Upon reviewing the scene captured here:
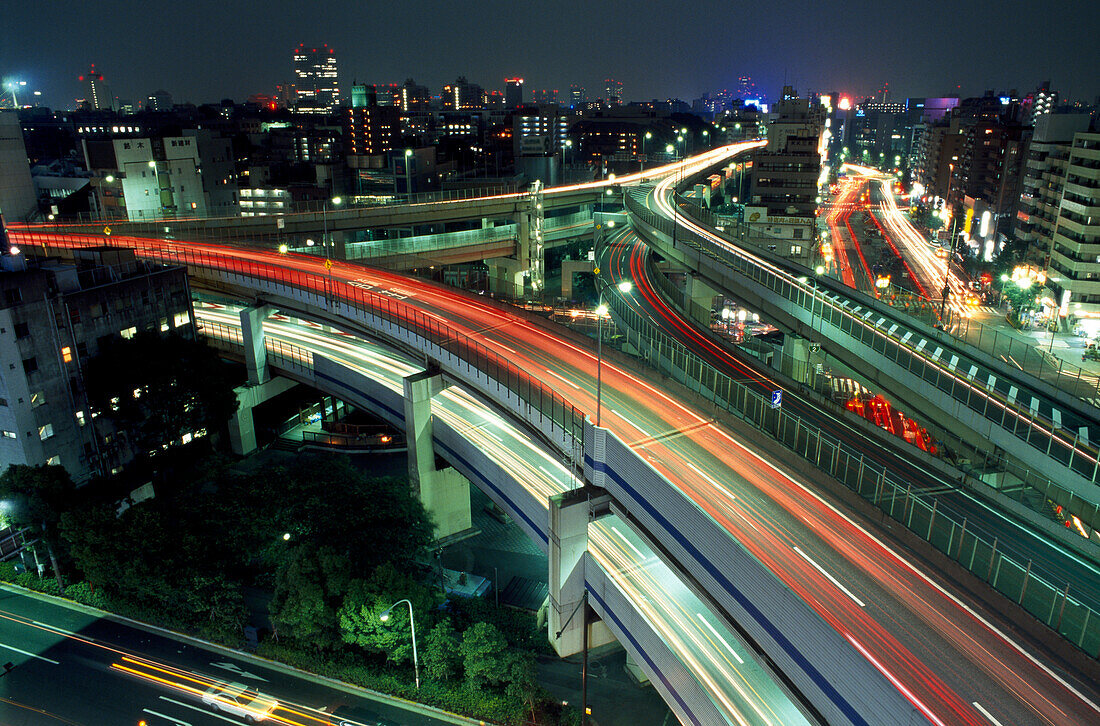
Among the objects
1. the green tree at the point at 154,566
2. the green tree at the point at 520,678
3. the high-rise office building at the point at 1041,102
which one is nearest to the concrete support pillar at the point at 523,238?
the green tree at the point at 154,566

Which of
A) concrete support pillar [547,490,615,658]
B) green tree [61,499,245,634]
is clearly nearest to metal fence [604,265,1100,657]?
concrete support pillar [547,490,615,658]

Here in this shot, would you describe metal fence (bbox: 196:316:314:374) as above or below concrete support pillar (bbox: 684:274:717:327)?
below

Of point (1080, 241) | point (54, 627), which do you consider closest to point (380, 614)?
point (54, 627)

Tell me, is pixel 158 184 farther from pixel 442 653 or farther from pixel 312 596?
pixel 442 653

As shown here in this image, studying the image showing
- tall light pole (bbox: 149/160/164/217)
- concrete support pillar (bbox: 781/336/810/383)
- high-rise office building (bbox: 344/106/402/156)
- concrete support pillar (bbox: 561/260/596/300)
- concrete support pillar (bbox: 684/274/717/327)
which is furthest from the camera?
high-rise office building (bbox: 344/106/402/156)

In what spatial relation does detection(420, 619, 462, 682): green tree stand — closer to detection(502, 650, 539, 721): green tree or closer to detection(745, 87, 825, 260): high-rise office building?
detection(502, 650, 539, 721): green tree

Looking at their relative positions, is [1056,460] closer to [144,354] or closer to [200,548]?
[200,548]

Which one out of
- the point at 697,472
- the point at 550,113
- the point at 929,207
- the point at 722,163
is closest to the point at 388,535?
the point at 697,472
